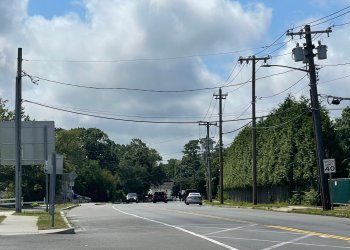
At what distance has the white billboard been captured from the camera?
3681 cm

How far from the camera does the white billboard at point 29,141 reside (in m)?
36.8

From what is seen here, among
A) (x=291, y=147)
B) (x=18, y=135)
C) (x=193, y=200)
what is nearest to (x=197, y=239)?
(x=18, y=135)

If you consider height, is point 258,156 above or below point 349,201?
above

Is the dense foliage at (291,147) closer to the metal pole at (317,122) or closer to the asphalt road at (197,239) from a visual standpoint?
the metal pole at (317,122)

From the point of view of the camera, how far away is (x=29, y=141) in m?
37.1

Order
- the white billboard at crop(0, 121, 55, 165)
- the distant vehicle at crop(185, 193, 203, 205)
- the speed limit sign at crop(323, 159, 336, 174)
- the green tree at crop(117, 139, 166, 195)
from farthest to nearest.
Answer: the green tree at crop(117, 139, 166, 195), the distant vehicle at crop(185, 193, 203, 205), the white billboard at crop(0, 121, 55, 165), the speed limit sign at crop(323, 159, 336, 174)

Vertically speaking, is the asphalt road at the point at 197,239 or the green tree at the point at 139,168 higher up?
the green tree at the point at 139,168

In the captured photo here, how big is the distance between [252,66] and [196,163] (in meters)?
133

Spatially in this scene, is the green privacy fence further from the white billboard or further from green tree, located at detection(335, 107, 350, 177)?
the white billboard

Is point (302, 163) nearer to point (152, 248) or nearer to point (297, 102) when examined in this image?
point (297, 102)

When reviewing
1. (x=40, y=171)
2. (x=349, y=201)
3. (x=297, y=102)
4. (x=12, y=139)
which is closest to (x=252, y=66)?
(x=297, y=102)

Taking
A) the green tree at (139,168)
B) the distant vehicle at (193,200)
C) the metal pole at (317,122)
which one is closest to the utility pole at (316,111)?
the metal pole at (317,122)

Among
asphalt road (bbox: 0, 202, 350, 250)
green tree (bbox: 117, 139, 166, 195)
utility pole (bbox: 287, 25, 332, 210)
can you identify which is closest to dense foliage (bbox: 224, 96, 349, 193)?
utility pole (bbox: 287, 25, 332, 210)

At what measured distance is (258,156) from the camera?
58.5 metres
